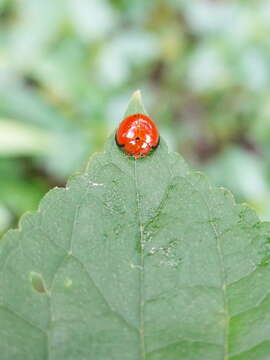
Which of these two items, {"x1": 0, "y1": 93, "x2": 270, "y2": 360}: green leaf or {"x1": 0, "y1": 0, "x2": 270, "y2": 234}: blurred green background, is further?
{"x1": 0, "y1": 0, "x2": 270, "y2": 234}: blurred green background

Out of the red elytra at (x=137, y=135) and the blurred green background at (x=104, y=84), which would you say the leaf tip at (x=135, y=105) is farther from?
the blurred green background at (x=104, y=84)

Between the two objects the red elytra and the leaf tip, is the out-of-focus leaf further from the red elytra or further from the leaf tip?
the leaf tip

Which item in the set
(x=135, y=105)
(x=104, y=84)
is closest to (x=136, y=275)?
(x=135, y=105)

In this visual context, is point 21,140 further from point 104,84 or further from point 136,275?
point 136,275

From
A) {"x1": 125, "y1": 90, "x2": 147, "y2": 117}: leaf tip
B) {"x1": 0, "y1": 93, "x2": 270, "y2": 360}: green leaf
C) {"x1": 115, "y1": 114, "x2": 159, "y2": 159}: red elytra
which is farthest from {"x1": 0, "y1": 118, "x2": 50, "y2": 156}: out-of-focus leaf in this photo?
{"x1": 0, "y1": 93, "x2": 270, "y2": 360}: green leaf

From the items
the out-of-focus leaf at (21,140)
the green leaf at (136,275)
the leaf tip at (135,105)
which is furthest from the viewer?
the out-of-focus leaf at (21,140)

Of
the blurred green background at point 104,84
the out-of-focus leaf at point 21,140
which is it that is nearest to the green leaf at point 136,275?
the blurred green background at point 104,84

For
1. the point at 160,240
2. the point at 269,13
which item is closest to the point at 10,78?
the point at 269,13
